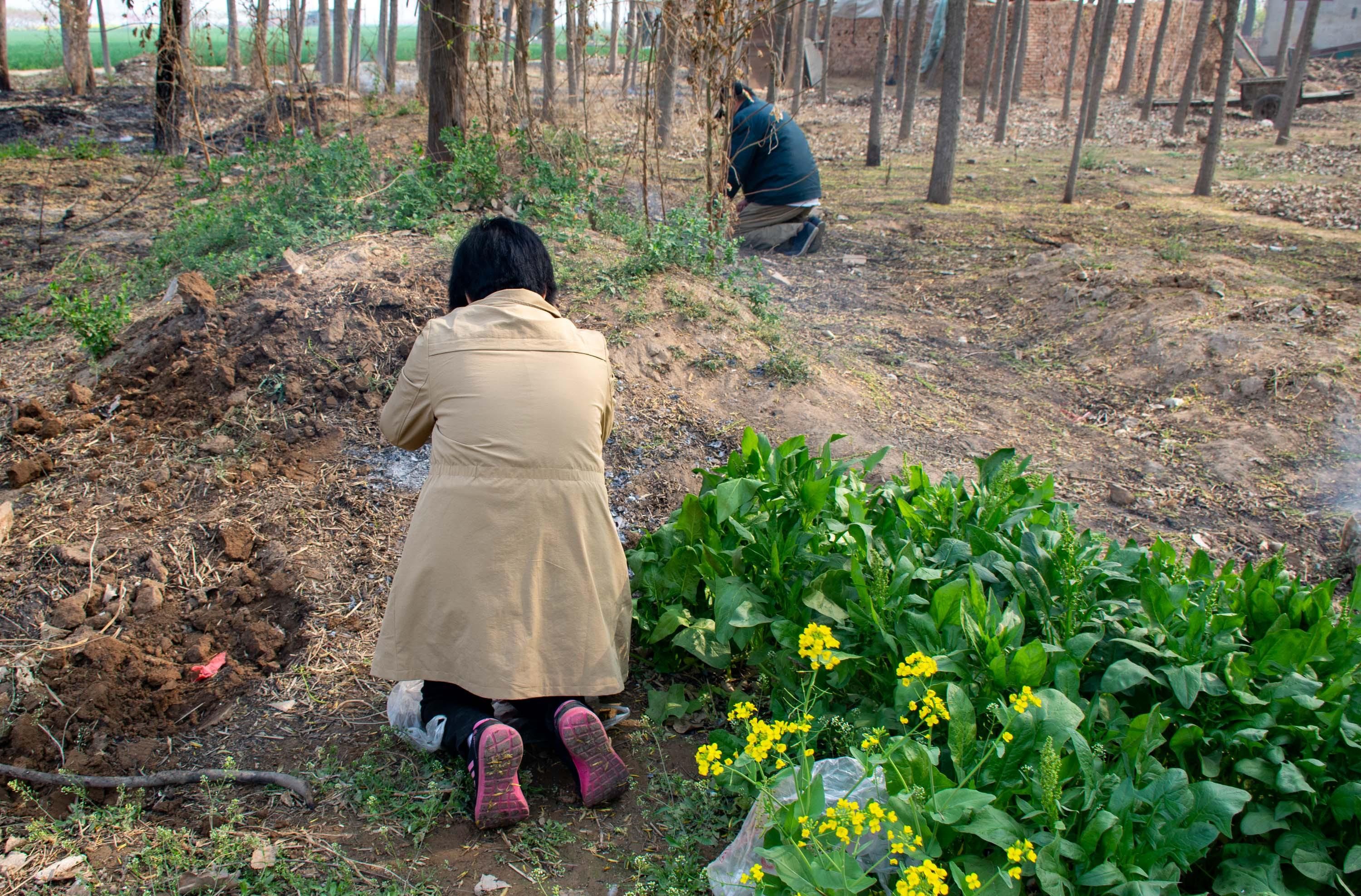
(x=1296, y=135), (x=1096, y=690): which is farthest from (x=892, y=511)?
(x=1296, y=135)

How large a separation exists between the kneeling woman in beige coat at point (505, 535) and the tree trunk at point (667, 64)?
3.62 m

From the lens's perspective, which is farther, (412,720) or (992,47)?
(992,47)

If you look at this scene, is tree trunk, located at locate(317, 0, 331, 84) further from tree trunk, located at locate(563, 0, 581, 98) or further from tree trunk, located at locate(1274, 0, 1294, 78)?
tree trunk, located at locate(1274, 0, 1294, 78)

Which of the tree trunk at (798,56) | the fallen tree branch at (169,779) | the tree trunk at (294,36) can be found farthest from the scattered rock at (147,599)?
the tree trunk at (798,56)

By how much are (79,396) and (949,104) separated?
8708 millimetres

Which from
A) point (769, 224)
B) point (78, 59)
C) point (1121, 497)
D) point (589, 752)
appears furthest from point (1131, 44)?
point (78, 59)

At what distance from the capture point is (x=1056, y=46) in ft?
78.5

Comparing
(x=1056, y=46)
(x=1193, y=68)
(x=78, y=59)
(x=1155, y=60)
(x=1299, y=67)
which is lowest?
(x=78, y=59)

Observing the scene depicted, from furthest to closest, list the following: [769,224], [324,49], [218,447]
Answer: [324,49] < [769,224] < [218,447]

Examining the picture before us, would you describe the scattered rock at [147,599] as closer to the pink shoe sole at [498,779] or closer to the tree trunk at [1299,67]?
the pink shoe sole at [498,779]

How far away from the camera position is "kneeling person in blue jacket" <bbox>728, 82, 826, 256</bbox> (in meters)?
7.59

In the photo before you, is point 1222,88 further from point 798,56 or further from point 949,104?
point 798,56

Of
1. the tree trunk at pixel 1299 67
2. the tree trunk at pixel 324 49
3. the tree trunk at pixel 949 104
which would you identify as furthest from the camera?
the tree trunk at pixel 324 49

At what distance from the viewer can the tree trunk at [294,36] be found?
7.47 meters
